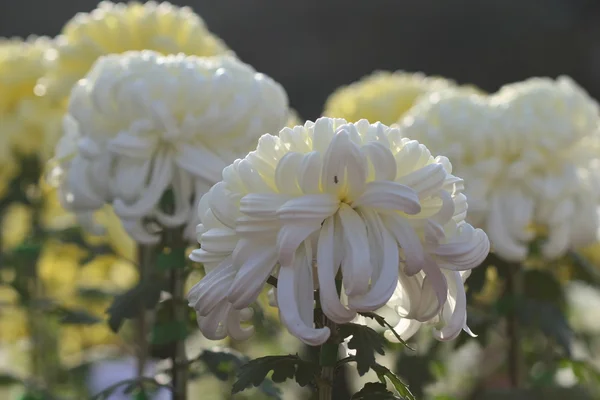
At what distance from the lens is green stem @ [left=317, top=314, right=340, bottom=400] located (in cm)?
85

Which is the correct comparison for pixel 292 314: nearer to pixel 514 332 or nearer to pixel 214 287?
pixel 214 287

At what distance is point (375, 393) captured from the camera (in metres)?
0.86

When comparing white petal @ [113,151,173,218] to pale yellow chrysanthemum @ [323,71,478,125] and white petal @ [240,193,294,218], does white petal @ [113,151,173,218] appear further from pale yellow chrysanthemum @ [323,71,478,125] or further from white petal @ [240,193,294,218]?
pale yellow chrysanthemum @ [323,71,478,125]

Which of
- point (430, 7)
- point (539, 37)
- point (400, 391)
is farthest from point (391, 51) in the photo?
point (400, 391)

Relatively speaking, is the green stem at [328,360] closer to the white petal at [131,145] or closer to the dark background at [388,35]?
the white petal at [131,145]

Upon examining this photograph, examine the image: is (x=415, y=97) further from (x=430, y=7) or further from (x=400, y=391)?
(x=430, y=7)

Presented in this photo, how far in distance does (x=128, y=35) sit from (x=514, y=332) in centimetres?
92

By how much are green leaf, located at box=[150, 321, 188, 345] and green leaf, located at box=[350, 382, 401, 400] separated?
48 centimetres

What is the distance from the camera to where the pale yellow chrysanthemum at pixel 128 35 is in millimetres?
1772

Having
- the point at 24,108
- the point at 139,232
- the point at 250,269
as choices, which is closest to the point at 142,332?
the point at 139,232

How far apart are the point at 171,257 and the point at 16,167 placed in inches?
39.2

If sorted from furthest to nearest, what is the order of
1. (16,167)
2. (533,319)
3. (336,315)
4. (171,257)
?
(16,167), (533,319), (171,257), (336,315)

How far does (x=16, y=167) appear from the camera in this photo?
7.00 ft

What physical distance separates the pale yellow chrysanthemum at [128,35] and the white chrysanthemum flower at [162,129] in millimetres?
381
